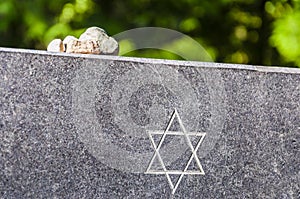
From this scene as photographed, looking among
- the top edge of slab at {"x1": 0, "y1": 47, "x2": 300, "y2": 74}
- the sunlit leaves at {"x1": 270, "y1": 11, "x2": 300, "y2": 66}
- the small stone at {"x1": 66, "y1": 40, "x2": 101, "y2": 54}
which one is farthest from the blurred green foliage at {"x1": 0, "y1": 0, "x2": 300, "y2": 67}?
the small stone at {"x1": 66, "y1": 40, "x2": 101, "y2": 54}

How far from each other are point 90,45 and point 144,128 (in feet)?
1.24

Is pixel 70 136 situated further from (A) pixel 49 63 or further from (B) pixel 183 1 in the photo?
(B) pixel 183 1

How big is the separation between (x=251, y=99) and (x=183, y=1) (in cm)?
290

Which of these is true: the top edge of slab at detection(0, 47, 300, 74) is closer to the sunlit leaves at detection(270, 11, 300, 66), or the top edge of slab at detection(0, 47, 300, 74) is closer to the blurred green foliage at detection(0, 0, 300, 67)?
the blurred green foliage at detection(0, 0, 300, 67)

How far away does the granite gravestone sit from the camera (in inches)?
91.9

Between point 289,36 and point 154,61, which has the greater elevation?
point 289,36

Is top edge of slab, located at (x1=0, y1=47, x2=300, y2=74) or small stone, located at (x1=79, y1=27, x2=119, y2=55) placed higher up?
small stone, located at (x1=79, y1=27, x2=119, y2=55)

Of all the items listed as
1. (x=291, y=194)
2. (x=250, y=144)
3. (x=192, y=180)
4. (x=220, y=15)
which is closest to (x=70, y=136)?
(x=192, y=180)

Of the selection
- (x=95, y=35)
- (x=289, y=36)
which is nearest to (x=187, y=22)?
(x=289, y=36)

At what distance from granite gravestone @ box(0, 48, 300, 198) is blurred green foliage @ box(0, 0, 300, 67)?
7.22ft

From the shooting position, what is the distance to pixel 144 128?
8.19ft

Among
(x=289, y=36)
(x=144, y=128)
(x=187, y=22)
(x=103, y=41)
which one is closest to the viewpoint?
(x=144, y=128)

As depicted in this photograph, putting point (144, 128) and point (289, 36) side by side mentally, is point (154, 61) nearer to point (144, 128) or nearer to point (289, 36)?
point (144, 128)

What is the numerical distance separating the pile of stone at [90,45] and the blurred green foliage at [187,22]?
2.22m
